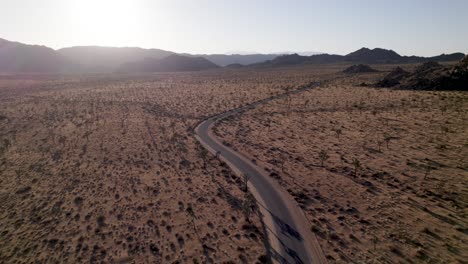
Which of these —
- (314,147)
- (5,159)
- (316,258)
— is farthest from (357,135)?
(5,159)

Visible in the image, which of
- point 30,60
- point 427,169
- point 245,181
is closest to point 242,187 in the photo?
point 245,181

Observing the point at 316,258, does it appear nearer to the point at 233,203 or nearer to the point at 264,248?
the point at 264,248

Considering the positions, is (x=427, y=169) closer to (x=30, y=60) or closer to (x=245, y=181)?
(x=245, y=181)

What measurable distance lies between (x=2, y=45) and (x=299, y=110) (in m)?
229

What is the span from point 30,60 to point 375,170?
→ 208 meters

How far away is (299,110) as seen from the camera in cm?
4506

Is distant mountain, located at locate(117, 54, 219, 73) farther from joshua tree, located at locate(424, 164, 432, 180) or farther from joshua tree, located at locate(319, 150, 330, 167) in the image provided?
joshua tree, located at locate(424, 164, 432, 180)

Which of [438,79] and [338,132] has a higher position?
[438,79]

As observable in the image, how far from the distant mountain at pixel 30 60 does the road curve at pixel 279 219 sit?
187m

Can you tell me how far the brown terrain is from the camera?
15.3 metres

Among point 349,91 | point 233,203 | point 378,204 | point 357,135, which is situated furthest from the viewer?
point 349,91

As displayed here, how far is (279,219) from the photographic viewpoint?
17.3 m

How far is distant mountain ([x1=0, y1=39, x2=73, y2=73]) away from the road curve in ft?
615

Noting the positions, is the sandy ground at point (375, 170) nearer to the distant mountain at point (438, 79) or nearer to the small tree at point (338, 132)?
the small tree at point (338, 132)
